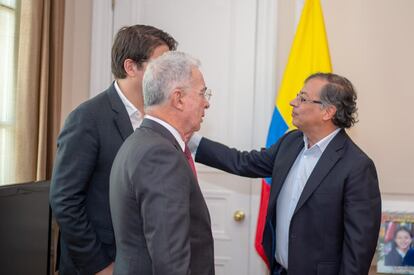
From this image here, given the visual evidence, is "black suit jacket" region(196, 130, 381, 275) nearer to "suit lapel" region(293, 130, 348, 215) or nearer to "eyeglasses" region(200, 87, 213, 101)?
"suit lapel" region(293, 130, 348, 215)

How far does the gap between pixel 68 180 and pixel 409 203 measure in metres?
2.06

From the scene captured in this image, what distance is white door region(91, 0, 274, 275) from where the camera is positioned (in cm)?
293

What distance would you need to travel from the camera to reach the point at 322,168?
2.03 metres

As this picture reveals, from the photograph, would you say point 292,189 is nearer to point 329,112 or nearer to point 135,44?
point 329,112

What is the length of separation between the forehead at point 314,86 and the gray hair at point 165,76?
3.02 feet

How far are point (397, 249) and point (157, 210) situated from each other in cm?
192

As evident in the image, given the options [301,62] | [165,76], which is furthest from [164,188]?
[301,62]

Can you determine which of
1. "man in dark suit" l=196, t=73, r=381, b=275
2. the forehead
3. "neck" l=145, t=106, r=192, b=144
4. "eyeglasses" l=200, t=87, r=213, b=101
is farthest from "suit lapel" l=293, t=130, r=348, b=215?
"neck" l=145, t=106, r=192, b=144

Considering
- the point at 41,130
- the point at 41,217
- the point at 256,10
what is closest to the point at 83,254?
the point at 41,217

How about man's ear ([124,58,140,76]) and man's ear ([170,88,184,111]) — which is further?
man's ear ([124,58,140,76])

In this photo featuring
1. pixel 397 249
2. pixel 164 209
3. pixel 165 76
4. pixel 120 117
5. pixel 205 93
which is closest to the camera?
pixel 164 209

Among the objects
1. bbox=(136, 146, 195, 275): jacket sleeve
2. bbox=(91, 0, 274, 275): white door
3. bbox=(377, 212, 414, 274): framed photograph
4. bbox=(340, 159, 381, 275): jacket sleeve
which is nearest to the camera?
bbox=(136, 146, 195, 275): jacket sleeve

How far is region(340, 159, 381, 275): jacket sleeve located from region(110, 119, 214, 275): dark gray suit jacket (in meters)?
0.81

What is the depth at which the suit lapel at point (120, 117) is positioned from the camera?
5.40 ft
